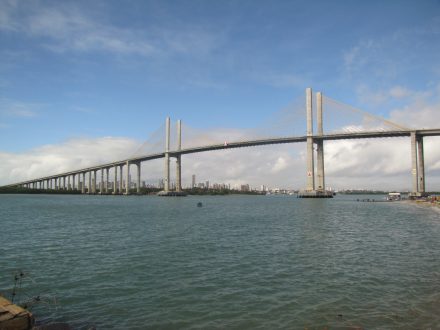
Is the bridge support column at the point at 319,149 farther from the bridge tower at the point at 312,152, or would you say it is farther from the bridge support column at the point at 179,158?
the bridge support column at the point at 179,158

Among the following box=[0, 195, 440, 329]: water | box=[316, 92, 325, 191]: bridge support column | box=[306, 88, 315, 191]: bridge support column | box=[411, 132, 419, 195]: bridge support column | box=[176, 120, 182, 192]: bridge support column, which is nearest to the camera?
box=[0, 195, 440, 329]: water

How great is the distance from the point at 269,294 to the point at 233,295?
96cm

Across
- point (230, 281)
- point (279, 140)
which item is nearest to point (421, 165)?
point (279, 140)

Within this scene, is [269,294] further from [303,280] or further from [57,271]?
[57,271]

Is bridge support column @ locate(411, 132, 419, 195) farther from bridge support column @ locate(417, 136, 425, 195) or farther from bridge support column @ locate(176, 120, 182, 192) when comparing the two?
bridge support column @ locate(176, 120, 182, 192)

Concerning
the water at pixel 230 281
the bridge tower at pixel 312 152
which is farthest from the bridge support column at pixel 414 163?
the water at pixel 230 281

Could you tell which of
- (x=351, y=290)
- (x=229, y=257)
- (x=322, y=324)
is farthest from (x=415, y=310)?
(x=229, y=257)

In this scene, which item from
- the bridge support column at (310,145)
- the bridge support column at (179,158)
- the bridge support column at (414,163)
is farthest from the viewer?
the bridge support column at (179,158)

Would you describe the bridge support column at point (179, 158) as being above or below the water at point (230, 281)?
above

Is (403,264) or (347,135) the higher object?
(347,135)

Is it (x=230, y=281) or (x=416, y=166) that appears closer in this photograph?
(x=230, y=281)

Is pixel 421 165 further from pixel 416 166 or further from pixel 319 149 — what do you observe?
pixel 319 149

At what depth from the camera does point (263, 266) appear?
12539 mm

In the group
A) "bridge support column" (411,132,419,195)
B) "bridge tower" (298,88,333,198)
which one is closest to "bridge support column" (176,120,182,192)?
"bridge tower" (298,88,333,198)
